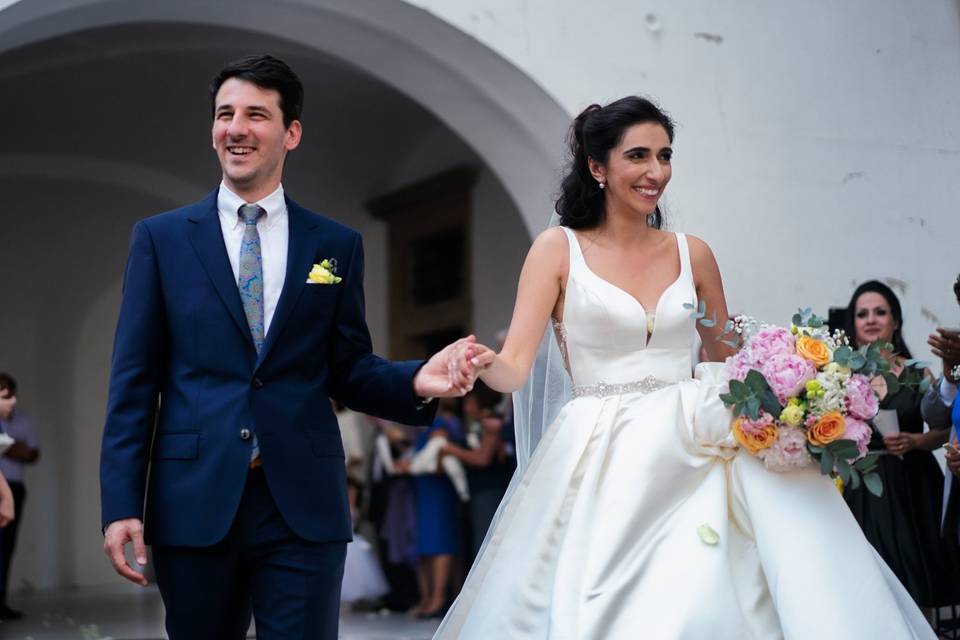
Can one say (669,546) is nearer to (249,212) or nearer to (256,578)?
(256,578)

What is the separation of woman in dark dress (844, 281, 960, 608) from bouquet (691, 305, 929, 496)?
231cm

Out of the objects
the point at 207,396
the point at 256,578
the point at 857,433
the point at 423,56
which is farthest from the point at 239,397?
the point at 423,56

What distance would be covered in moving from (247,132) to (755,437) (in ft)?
4.98

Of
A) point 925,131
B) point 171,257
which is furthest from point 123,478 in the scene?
point 925,131

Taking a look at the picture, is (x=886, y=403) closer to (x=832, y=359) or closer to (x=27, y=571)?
(x=832, y=359)

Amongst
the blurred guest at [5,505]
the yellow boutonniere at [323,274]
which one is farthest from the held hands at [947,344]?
the blurred guest at [5,505]

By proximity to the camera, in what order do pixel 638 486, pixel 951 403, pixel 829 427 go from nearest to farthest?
pixel 829 427, pixel 638 486, pixel 951 403

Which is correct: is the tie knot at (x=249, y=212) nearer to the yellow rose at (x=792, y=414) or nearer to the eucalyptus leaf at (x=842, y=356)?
the yellow rose at (x=792, y=414)

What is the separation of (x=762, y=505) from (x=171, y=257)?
165 centimetres

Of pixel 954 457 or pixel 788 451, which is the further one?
pixel 954 457

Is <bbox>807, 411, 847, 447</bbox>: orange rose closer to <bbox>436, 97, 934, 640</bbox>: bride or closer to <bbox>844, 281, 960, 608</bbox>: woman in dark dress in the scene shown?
<bbox>436, 97, 934, 640</bbox>: bride

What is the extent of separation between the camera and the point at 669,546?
3.37 meters

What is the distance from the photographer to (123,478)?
2.90 m

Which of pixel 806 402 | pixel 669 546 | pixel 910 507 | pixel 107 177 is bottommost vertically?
pixel 910 507
